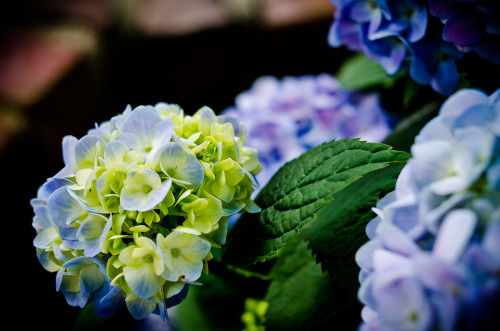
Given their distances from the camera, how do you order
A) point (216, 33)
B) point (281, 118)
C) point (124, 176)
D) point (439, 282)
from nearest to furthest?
point (439, 282)
point (124, 176)
point (281, 118)
point (216, 33)

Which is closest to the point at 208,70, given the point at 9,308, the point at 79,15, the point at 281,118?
the point at 79,15

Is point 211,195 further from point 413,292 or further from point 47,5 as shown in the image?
point 47,5

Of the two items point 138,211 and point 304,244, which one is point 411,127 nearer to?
point 304,244

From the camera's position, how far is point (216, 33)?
94 centimetres

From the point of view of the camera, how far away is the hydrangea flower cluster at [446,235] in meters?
0.21

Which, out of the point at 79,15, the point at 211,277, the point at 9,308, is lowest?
the point at 9,308

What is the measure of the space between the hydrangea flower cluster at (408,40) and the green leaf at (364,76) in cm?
13

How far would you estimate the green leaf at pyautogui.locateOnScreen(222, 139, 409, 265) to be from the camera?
331mm

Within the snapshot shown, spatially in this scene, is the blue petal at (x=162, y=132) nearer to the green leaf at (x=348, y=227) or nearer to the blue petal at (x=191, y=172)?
the blue petal at (x=191, y=172)

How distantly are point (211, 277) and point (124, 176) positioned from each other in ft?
0.65

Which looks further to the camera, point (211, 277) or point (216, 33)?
point (216, 33)

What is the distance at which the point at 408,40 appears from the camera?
0.43 metres

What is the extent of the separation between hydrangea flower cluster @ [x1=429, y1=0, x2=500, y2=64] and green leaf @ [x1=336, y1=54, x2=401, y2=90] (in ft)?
0.71

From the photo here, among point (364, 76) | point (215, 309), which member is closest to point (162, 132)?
point (215, 309)
